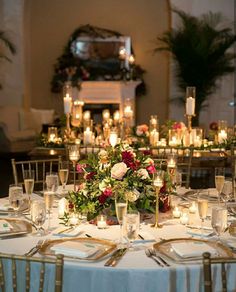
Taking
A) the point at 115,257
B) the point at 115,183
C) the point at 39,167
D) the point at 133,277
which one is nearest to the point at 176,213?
the point at 115,183

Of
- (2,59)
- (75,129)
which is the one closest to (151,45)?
(2,59)

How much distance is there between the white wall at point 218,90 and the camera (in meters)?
9.79

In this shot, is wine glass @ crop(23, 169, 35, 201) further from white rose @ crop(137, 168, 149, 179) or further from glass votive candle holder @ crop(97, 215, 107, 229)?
white rose @ crop(137, 168, 149, 179)

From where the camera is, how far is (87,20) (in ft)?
35.1

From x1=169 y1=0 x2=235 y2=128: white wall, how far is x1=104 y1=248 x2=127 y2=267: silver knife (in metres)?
7.97

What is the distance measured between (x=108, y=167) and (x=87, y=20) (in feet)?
27.8

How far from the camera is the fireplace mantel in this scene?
10312mm

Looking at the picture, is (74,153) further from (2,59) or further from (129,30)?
(129,30)

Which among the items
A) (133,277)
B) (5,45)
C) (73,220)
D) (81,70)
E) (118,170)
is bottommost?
(133,277)

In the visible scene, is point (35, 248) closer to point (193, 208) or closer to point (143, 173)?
point (143, 173)

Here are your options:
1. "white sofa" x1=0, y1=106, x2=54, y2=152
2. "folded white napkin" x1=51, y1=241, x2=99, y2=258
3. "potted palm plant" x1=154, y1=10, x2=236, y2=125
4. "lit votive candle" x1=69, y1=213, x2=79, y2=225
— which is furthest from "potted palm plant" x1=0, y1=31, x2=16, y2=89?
"folded white napkin" x1=51, y1=241, x2=99, y2=258

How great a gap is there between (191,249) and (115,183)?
578mm

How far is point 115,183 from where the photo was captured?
2582 mm

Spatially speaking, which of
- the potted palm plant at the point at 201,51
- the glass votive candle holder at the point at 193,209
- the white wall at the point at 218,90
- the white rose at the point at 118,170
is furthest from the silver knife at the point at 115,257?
the white wall at the point at 218,90
